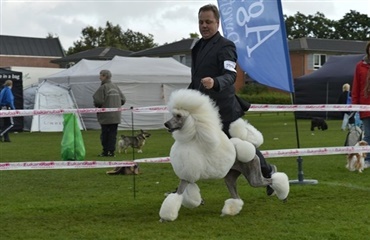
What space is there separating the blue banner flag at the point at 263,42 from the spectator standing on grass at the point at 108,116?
4.22 m

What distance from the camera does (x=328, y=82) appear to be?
28.5m

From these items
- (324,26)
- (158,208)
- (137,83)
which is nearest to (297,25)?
(324,26)

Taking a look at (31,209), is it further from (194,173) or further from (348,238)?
(348,238)

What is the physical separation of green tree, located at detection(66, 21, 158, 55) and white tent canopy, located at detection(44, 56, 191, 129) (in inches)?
2011

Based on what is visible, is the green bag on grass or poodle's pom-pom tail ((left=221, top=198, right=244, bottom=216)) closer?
poodle's pom-pom tail ((left=221, top=198, right=244, bottom=216))

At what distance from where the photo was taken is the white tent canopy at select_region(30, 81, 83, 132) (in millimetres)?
23328

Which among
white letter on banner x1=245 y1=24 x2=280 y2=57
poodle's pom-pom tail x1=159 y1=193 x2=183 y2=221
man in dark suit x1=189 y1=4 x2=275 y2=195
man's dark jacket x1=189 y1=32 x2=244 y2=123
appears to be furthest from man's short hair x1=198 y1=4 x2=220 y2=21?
white letter on banner x1=245 y1=24 x2=280 y2=57

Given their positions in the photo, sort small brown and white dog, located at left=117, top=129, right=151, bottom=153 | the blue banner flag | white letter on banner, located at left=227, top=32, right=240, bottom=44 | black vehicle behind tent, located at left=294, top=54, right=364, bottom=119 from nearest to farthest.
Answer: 1. the blue banner flag
2. white letter on banner, located at left=227, top=32, right=240, bottom=44
3. small brown and white dog, located at left=117, top=129, right=151, bottom=153
4. black vehicle behind tent, located at left=294, top=54, right=364, bottom=119

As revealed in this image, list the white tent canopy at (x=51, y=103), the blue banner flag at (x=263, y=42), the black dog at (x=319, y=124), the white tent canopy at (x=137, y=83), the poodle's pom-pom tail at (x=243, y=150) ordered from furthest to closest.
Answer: the white tent canopy at (x=51, y=103)
the white tent canopy at (x=137, y=83)
the black dog at (x=319, y=124)
the blue banner flag at (x=263, y=42)
the poodle's pom-pom tail at (x=243, y=150)

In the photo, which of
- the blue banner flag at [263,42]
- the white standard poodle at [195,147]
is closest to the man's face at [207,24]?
the white standard poodle at [195,147]

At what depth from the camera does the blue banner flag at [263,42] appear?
8328 millimetres

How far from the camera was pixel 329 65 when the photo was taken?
2977 cm

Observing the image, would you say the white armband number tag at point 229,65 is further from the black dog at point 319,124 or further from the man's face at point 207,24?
the black dog at point 319,124

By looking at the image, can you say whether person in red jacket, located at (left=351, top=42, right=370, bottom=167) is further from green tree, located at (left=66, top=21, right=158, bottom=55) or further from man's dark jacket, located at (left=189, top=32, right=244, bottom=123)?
green tree, located at (left=66, top=21, right=158, bottom=55)
